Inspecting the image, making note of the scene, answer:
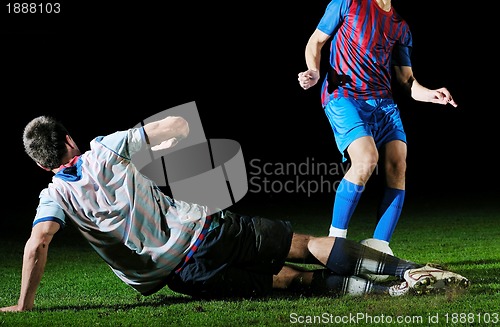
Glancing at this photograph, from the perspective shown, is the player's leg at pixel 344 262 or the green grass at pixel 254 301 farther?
the player's leg at pixel 344 262

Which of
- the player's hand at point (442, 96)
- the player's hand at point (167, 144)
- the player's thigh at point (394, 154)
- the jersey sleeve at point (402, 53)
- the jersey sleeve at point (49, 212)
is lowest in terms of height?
the jersey sleeve at point (49, 212)

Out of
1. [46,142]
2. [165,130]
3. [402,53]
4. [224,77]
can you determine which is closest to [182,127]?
[165,130]

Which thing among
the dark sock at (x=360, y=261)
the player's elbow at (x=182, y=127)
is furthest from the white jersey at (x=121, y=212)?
the dark sock at (x=360, y=261)

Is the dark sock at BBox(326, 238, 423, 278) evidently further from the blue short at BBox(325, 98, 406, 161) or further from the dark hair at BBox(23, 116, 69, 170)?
the dark hair at BBox(23, 116, 69, 170)

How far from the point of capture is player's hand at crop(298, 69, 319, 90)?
12.3 ft

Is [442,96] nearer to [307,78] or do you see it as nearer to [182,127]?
[307,78]

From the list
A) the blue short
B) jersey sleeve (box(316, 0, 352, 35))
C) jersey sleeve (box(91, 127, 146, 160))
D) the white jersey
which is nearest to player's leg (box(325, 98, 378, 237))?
the blue short

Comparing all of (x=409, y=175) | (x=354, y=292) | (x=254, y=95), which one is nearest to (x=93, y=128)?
(x=254, y=95)

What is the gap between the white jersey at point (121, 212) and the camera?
10.1 ft

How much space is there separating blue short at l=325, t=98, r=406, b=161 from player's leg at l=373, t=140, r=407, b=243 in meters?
0.06

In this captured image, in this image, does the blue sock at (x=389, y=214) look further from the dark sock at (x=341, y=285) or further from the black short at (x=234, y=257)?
the black short at (x=234, y=257)

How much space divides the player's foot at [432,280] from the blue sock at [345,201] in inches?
27.2

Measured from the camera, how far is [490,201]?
7738 millimetres

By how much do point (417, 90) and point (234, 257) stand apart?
156cm
